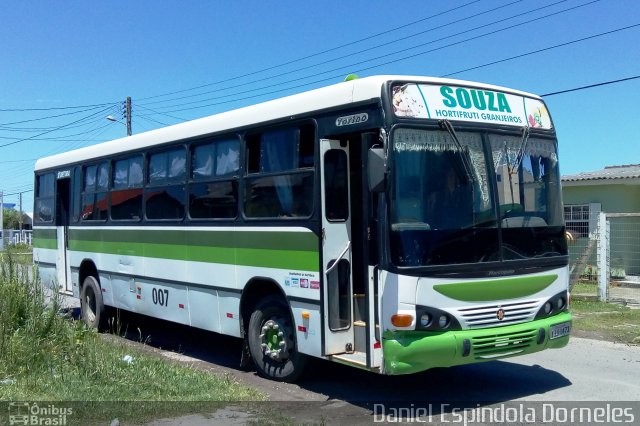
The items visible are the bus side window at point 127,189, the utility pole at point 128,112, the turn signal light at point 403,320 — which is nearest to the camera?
the turn signal light at point 403,320

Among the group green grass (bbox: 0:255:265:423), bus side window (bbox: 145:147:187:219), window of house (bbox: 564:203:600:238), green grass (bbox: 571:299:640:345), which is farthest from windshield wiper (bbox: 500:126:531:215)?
window of house (bbox: 564:203:600:238)

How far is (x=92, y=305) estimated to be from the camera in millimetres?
12430

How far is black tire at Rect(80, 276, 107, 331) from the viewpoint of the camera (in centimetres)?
1209

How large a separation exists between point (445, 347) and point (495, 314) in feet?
2.41

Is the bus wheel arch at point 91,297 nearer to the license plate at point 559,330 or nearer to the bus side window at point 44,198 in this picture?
the bus side window at point 44,198

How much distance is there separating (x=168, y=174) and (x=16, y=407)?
4.37m

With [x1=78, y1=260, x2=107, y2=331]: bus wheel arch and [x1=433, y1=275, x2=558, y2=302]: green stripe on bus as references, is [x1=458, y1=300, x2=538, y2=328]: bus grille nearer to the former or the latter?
[x1=433, y1=275, x2=558, y2=302]: green stripe on bus

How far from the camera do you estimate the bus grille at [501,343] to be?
6527 millimetres

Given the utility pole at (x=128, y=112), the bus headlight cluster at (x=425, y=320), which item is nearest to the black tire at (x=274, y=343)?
the bus headlight cluster at (x=425, y=320)

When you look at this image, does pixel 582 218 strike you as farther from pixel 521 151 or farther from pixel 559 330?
pixel 521 151

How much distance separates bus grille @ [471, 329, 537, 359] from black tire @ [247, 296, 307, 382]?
2.12m

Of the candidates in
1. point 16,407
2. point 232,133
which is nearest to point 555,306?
point 232,133

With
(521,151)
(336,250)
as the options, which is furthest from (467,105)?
(336,250)

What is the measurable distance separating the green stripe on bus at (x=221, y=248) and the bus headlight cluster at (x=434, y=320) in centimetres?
138
